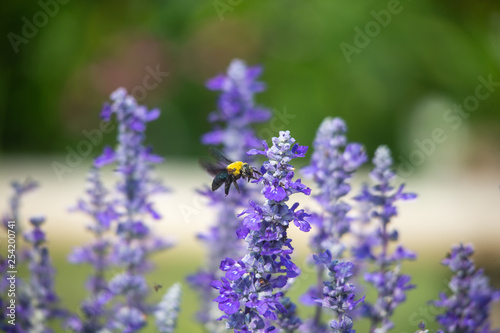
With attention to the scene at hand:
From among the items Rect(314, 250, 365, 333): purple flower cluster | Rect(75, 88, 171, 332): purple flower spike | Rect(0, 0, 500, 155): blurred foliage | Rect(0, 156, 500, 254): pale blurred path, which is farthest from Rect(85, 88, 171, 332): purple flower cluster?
Rect(0, 0, 500, 155): blurred foliage

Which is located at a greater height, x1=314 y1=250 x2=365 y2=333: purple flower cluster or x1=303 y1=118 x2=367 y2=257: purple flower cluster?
x1=303 y1=118 x2=367 y2=257: purple flower cluster

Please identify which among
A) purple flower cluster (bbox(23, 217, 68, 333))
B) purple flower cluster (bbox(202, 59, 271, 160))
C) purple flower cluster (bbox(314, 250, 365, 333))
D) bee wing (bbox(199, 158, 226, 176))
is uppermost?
purple flower cluster (bbox(202, 59, 271, 160))

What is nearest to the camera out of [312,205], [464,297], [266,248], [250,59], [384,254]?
[266,248]

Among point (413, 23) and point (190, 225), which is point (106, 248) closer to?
point (190, 225)

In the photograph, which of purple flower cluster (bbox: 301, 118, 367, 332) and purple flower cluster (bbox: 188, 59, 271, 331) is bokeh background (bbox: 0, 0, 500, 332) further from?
purple flower cluster (bbox: 301, 118, 367, 332)

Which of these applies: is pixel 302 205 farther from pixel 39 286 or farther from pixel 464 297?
pixel 39 286

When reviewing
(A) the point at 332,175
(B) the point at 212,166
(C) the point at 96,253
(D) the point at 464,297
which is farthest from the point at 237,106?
(D) the point at 464,297
